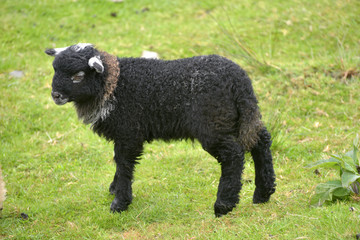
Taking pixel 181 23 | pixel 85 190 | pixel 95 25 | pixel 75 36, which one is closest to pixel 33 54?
pixel 75 36

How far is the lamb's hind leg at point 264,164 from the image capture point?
5156 mm

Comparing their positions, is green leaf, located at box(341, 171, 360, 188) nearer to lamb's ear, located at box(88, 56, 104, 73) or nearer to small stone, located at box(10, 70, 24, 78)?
lamb's ear, located at box(88, 56, 104, 73)

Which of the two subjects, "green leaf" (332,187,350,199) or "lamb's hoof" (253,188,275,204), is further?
"lamb's hoof" (253,188,275,204)

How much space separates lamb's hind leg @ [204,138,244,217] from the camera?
192 inches

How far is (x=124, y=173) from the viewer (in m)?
5.64

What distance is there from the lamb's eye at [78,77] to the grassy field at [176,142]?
6.17ft

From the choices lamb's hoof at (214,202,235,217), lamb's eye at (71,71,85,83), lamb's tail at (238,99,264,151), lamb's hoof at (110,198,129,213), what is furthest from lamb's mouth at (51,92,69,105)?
lamb's hoof at (214,202,235,217)

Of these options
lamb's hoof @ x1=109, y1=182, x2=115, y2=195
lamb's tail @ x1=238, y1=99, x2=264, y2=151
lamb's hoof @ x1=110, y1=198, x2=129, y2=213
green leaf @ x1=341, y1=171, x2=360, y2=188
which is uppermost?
lamb's tail @ x1=238, y1=99, x2=264, y2=151

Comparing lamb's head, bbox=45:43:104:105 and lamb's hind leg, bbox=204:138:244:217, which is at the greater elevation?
lamb's head, bbox=45:43:104:105

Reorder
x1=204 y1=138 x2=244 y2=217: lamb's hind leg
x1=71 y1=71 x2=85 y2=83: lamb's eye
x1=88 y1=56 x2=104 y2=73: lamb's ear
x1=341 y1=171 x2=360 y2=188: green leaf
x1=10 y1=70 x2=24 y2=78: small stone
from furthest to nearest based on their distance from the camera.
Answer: x1=10 y1=70 x2=24 y2=78: small stone < x1=71 y1=71 x2=85 y2=83: lamb's eye < x1=88 y1=56 x2=104 y2=73: lamb's ear < x1=204 y1=138 x2=244 y2=217: lamb's hind leg < x1=341 y1=171 x2=360 y2=188: green leaf

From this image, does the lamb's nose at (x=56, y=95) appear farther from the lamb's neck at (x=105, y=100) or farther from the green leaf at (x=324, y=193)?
the green leaf at (x=324, y=193)

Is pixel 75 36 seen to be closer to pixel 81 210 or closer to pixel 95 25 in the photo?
pixel 95 25

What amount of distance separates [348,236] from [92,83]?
141 inches

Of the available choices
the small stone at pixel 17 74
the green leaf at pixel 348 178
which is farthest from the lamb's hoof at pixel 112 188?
the small stone at pixel 17 74
